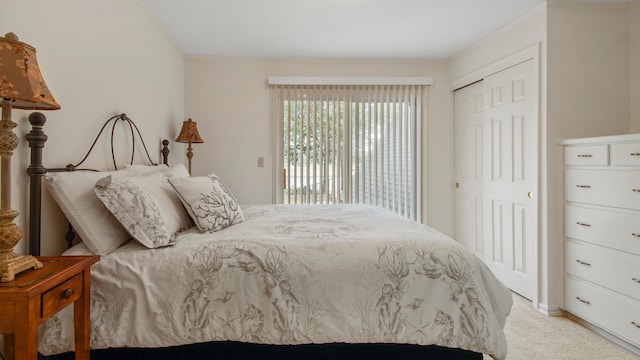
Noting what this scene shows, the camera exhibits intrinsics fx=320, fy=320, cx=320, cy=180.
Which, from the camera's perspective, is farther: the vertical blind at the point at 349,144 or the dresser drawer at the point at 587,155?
the vertical blind at the point at 349,144

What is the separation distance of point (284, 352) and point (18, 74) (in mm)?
1336

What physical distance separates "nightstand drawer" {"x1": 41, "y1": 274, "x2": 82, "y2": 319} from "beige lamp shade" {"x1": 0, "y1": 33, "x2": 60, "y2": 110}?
22.5 inches

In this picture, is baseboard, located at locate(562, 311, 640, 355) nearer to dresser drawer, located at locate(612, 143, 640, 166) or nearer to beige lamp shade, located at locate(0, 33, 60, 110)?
dresser drawer, located at locate(612, 143, 640, 166)

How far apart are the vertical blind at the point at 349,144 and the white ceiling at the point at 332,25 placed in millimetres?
474

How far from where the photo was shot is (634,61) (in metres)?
2.41

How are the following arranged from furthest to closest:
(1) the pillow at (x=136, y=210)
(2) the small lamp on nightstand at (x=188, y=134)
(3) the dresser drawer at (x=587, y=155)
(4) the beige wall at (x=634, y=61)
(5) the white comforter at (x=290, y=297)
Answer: (2) the small lamp on nightstand at (x=188, y=134), (4) the beige wall at (x=634, y=61), (3) the dresser drawer at (x=587, y=155), (1) the pillow at (x=136, y=210), (5) the white comforter at (x=290, y=297)

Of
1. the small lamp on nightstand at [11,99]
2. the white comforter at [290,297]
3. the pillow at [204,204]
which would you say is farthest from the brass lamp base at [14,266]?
the pillow at [204,204]

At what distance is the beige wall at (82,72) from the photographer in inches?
52.1

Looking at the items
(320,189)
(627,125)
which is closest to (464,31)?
(627,125)

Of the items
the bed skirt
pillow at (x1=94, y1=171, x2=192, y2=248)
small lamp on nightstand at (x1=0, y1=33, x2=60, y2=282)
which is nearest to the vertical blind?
pillow at (x1=94, y1=171, x2=192, y2=248)

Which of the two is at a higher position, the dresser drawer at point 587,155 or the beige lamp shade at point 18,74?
the beige lamp shade at point 18,74

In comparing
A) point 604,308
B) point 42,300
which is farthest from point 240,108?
point 604,308

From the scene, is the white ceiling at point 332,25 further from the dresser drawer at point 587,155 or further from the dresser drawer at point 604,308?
the dresser drawer at point 604,308

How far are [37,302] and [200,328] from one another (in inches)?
21.7
